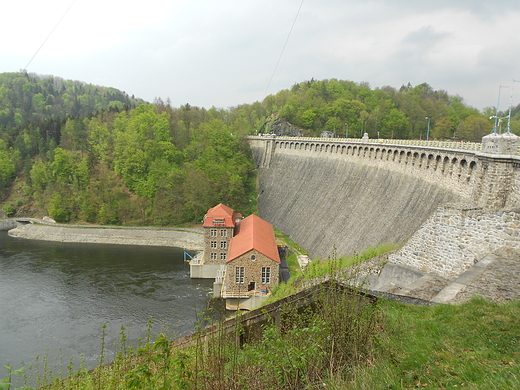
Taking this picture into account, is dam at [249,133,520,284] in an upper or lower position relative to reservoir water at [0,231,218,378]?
upper

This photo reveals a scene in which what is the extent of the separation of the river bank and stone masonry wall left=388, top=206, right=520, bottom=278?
32.9 metres

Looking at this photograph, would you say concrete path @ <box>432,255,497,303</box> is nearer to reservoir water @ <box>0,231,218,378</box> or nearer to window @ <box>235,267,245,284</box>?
reservoir water @ <box>0,231,218,378</box>

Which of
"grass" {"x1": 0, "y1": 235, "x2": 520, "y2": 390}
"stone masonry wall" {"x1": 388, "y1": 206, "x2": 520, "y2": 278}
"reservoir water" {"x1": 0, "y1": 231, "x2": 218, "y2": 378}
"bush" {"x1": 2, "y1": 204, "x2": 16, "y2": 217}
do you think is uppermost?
"stone masonry wall" {"x1": 388, "y1": 206, "x2": 520, "y2": 278}

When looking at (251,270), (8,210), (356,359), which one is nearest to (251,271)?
(251,270)

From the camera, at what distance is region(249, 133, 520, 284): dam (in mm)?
14023

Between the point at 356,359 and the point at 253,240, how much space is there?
2168cm

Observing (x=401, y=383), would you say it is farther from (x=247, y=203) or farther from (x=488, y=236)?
(x=247, y=203)

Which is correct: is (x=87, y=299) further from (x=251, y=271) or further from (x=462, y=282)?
(x=462, y=282)

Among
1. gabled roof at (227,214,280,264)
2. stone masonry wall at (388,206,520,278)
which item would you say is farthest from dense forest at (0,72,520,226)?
stone masonry wall at (388,206,520,278)

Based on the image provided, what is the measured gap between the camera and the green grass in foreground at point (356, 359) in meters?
6.07

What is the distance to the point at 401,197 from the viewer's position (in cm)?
2755

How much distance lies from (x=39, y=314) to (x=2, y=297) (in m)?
5.42

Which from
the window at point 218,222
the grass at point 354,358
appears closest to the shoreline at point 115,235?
the window at point 218,222

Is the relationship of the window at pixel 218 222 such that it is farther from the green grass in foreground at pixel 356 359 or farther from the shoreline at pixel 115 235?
the green grass in foreground at pixel 356 359
